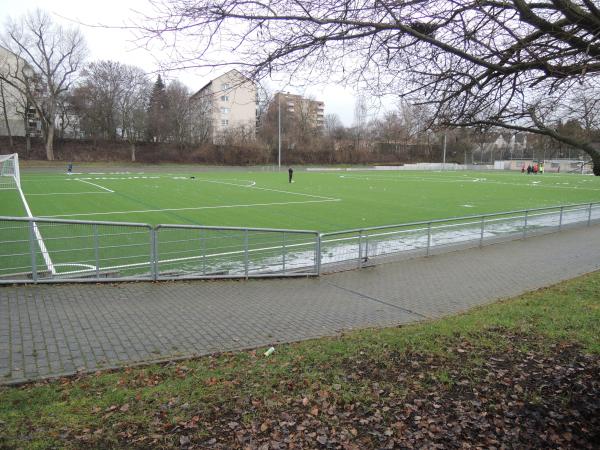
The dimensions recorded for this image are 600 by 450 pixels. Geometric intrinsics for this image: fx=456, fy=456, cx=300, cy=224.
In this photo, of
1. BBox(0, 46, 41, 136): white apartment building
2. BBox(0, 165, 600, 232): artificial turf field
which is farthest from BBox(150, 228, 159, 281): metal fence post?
BBox(0, 46, 41, 136): white apartment building

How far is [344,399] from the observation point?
182 inches

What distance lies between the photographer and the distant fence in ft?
28.1

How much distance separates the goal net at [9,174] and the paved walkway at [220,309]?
87.8ft

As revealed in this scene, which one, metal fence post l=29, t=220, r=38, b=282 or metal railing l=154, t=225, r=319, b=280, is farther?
metal railing l=154, t=225, r=319, b=280

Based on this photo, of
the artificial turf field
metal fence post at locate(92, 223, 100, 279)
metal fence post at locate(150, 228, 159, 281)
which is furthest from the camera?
the artificial turf field

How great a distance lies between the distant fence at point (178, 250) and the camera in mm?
8555

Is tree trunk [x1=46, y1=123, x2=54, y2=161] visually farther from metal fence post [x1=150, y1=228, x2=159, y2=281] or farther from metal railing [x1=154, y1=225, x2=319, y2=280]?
metal fence post [x1=150, y1=228, x2=159, y2=281]

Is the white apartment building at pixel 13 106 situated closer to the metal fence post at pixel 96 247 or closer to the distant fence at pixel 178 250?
the distant fence at pixel 178 250

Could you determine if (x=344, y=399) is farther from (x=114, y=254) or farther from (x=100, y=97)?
(x=100, y=97)

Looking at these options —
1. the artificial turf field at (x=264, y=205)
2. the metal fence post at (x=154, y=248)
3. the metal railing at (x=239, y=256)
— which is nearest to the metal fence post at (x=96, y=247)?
the metal fence post at (x=154, y=248)

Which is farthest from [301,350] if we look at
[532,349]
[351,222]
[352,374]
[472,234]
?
[351,222]

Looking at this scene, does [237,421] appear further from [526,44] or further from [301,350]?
[526,44]

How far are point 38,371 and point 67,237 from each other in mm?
4611

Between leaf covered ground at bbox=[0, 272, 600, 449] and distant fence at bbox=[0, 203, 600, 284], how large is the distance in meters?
4.39
